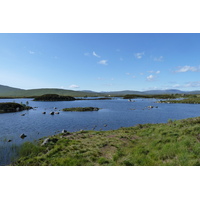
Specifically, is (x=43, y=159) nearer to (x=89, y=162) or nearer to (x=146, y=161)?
(x=89, y=162)

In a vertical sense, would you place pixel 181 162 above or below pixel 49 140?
above

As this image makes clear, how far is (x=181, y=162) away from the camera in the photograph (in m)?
7.93

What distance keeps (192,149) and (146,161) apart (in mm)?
4151

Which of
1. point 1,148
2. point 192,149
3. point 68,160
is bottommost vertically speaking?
point 1,148

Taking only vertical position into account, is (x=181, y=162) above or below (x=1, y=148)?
above

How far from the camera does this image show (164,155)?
31.1ft

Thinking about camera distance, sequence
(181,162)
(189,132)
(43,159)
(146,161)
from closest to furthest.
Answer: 1. (181,162)
2. (146,161)
3. (43,159)
4. (189,132)

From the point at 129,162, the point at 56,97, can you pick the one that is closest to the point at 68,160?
the point at 129,162

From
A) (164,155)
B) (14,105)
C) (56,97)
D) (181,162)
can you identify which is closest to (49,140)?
(164,155)

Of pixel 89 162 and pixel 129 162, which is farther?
pixel 89 162

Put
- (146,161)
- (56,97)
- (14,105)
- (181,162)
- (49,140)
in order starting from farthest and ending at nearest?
(56,97)
(14,105)
(49,140)
(146,161)
(181,162)

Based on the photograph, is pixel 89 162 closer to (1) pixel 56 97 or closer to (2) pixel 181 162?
(2) pixel 181 162

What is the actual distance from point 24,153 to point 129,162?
42.9ft

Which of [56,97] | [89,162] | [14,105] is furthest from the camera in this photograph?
[56,97]
